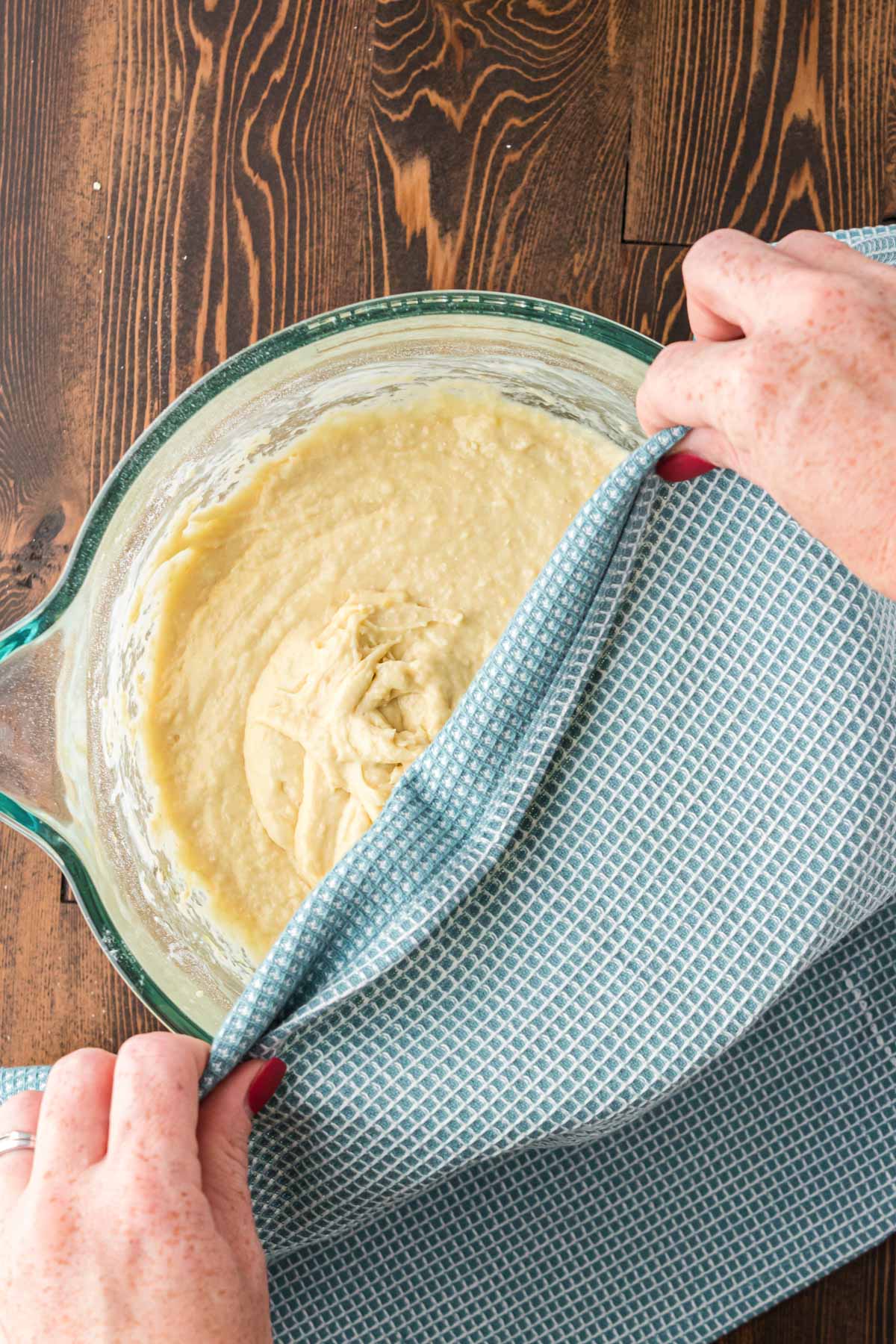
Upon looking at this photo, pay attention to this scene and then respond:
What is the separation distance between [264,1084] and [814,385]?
0.51 metres

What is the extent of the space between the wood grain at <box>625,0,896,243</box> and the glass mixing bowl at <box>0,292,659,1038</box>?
23 cm

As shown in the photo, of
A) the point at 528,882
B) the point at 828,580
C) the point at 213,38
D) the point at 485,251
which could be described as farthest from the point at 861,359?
the point at 213,38

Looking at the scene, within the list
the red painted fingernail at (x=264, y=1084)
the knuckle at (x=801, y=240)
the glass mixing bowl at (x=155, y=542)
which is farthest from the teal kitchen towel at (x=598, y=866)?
the glass mixing bowl at (x=155, y=542)

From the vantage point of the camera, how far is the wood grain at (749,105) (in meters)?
1.00

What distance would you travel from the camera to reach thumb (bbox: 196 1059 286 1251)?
0.58m

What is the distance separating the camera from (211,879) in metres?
0.95

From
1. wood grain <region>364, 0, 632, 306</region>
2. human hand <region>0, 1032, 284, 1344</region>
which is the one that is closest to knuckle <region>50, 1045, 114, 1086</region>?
human hand <region>0, 1032, 284, 1344</region>

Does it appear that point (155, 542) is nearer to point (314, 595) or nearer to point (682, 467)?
point (314, 595)

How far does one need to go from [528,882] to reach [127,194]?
786mm

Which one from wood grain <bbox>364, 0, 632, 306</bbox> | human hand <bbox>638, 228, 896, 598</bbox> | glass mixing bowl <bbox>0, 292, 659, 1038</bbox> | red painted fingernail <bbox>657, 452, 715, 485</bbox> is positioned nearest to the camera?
human hand <bbox>638, 228, 896, 598</bbox>

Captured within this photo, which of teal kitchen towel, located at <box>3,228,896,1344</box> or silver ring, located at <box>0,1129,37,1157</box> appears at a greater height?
teal kitchen towel, located at <box>3,228,896,1344</box>

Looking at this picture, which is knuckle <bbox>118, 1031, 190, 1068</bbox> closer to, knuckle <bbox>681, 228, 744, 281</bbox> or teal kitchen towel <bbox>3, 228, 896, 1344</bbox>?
teal kitchen towel <bbox>3, 228, 896, 1344</bbox>

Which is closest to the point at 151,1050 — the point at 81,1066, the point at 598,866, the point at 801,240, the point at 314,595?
the point at 81,1066

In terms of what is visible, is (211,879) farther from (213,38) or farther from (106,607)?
(213,38)
